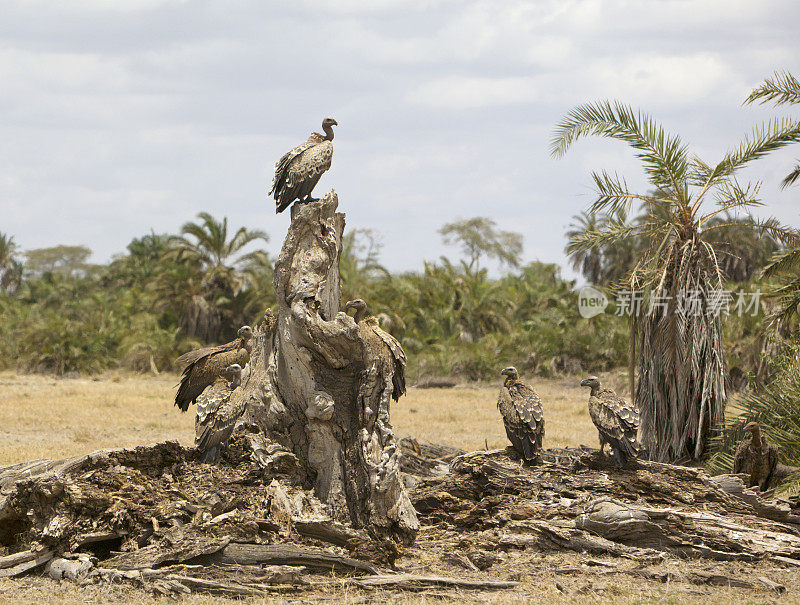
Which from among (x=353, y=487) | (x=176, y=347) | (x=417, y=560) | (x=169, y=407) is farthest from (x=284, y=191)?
(x=176, y=347)

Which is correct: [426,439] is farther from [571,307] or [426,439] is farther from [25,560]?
[571,307]

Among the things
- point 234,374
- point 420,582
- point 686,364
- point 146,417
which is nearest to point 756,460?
point 686,364

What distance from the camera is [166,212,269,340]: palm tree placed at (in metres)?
32.3

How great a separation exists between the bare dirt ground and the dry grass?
0.02m

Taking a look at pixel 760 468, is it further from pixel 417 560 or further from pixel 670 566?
pixel 417 560

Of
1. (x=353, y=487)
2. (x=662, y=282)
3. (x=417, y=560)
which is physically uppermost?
(x=662, y=282)

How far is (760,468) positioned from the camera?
916 centimetres

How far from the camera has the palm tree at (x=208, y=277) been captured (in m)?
32.3

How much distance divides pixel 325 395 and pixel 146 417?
11639 millimetres

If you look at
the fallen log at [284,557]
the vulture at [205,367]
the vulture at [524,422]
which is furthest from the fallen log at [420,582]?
the vulture at [205,367]

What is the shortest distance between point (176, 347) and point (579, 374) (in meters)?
15.0

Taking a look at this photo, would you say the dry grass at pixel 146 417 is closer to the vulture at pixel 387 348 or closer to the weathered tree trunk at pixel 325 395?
the weathered tree trunk at pixel 325 395

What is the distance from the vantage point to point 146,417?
18.1 metres

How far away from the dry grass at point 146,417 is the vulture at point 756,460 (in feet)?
16.1
